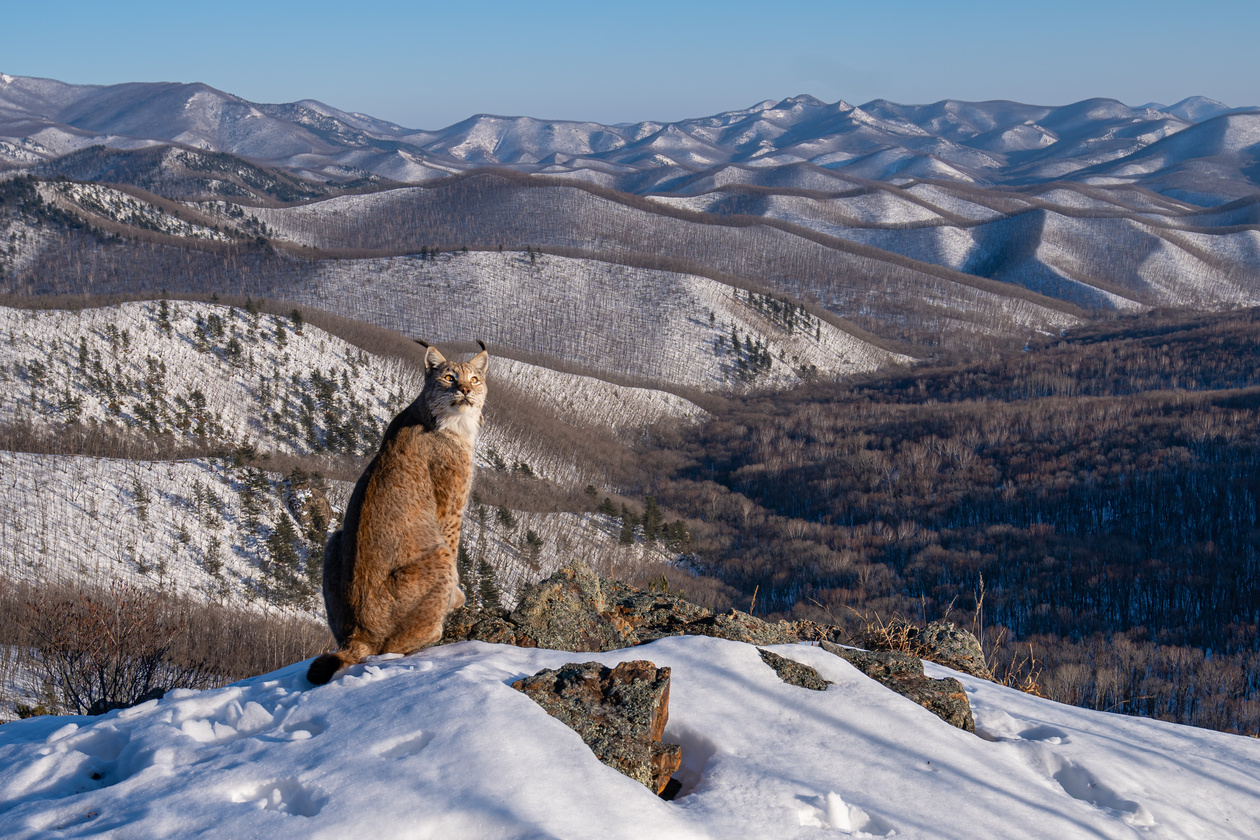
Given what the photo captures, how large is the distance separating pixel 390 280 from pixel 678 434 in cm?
5802

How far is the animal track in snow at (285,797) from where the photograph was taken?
467 cm

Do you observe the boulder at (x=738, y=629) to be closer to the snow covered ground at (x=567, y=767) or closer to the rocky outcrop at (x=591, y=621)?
the rocky outcrop at (x=591, y=621)

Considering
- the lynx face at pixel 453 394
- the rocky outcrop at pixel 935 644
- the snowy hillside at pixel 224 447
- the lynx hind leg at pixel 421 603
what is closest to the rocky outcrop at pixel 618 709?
the lynx hind leg at pixel 421 603

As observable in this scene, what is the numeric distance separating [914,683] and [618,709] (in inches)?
126

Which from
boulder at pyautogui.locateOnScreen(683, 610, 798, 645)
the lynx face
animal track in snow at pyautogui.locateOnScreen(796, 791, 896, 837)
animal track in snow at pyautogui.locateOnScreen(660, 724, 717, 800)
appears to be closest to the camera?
animal track in snow at pyautogui.locateOnScreen(796, 791, 896, 837)

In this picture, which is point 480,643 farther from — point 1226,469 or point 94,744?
point 1226,469

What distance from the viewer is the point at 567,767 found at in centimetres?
502

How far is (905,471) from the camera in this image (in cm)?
6862

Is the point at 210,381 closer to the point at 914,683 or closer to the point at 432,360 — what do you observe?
the point at 432,360

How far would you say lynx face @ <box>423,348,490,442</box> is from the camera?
309 inches

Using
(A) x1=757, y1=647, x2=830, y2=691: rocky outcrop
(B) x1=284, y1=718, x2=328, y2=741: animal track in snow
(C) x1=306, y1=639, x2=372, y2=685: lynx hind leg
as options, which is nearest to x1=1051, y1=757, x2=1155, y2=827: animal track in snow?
(A) x1=757, y1=647, x2=830, y2=691: rocky outcrop

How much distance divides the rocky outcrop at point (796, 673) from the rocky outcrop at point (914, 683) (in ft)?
2.55

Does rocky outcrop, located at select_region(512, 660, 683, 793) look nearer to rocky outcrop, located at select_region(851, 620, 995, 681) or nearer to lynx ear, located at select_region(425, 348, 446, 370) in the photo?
lynx ear, located at select_region(425, 348, 446, 370)

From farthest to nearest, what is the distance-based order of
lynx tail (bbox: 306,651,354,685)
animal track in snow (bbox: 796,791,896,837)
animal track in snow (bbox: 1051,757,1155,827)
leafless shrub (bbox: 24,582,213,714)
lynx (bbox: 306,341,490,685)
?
leafless shrub (bbox: 24,582,213,714) < lynx (bbox: 306,341,490,685) < lynx tail (bbox: 306,651,354,685) < animal track in snow (bbox: 1051,757,1155,827) < animal track in snow (bbox: 796,791,896,837)
